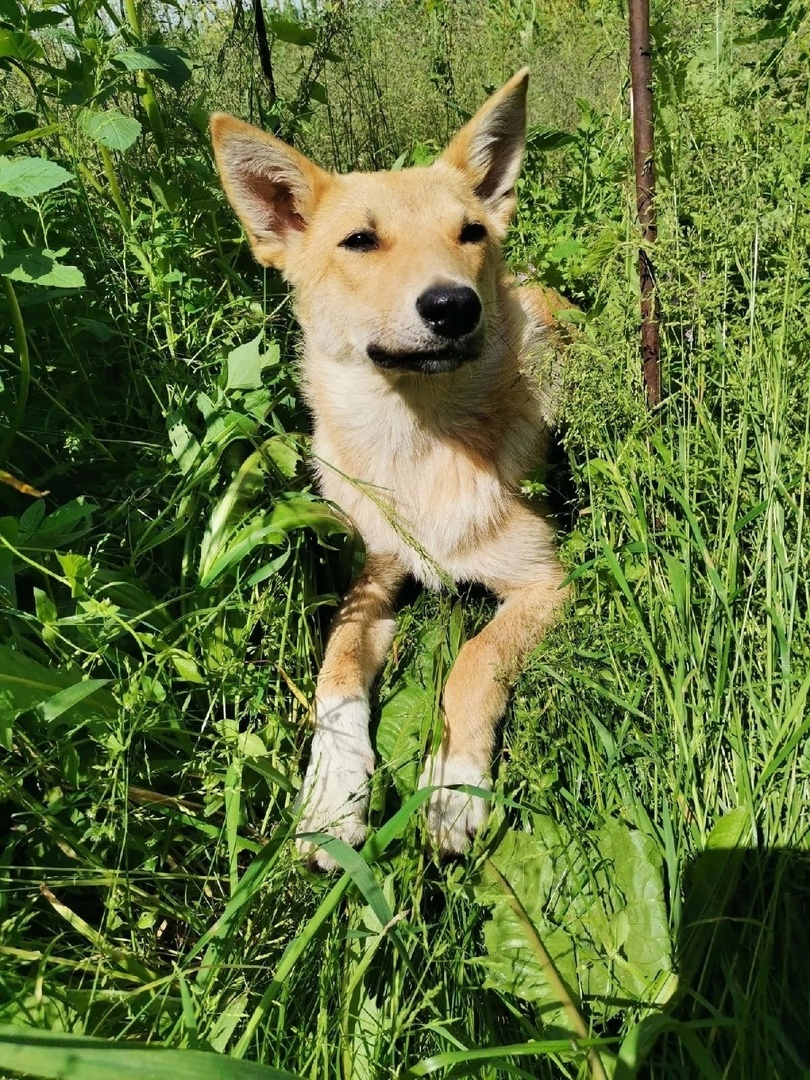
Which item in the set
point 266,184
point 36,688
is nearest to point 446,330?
point 266,184

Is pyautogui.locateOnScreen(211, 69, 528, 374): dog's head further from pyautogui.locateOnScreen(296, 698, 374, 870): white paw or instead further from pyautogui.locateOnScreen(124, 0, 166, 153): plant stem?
pyautogui.locateOnScreen(296, 698, 374, 870): white paw

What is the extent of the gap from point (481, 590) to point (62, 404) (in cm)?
150

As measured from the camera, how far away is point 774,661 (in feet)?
5.17

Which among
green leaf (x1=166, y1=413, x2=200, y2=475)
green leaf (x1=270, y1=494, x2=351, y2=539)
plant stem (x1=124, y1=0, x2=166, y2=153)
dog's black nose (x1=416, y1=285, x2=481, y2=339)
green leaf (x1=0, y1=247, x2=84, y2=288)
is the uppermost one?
plant stem (x1=124, y1=0, x2=166, y2=153)

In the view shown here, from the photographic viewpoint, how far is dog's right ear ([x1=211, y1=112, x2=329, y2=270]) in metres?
2.40

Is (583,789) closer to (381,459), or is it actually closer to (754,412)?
(754,412)

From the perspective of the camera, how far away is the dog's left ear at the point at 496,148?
8.40ft

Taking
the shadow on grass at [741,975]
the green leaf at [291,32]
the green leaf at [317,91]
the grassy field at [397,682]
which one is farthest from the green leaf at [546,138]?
Answer: the shadow on grass at [741,975]

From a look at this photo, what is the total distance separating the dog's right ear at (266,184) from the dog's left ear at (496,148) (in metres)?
0.52

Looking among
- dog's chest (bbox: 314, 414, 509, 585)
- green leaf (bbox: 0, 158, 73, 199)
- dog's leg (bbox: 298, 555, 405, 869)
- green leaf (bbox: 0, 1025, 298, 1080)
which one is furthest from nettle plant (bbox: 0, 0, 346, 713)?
green leaf (bbox: 0, 1025, 298, 1080)

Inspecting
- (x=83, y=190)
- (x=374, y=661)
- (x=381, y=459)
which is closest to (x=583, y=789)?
(x=374, y=661)

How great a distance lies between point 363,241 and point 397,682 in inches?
55.1

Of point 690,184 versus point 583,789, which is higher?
point 690,184

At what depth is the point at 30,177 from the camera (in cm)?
175
